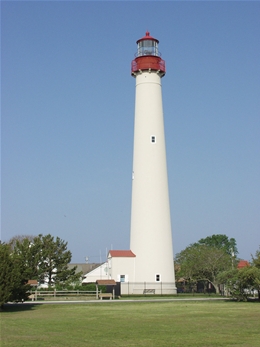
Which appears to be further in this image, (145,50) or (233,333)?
(145,50)

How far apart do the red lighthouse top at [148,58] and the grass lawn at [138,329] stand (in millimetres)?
29052

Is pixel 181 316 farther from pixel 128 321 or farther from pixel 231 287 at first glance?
pixel 231 287

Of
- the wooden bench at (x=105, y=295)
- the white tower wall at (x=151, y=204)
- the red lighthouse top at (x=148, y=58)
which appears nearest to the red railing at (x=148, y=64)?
the red lighthouse top at (x=148, y=58)

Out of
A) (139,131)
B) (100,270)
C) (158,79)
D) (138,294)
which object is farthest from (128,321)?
(100,270)

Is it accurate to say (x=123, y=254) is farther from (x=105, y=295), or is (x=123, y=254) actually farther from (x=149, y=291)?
(x=105, y=295)

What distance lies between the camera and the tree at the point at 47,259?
5744 centimetres

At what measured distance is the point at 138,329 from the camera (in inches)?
813

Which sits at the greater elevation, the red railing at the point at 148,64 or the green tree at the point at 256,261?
the red railing at the point at 148,64

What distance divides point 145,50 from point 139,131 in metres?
8.55

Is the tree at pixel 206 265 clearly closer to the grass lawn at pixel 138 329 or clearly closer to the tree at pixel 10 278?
the tree at pixel 10 278

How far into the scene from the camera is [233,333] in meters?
19.5

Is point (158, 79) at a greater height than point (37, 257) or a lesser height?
greater

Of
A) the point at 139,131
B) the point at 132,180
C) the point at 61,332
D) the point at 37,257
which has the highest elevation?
the point at 139,131

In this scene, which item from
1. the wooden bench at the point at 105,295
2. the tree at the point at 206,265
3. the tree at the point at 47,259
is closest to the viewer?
the wooden bench at the point at 105,295
